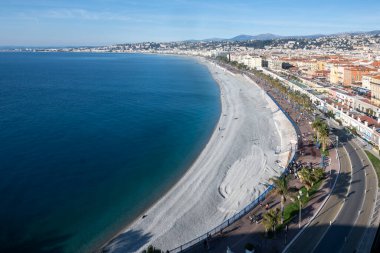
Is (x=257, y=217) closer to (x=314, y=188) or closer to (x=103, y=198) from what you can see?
(x=314, y=188)

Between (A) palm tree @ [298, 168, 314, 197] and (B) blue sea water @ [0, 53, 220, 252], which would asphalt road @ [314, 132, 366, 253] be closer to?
(A) palm tree @ [298, 168, 314, 197]

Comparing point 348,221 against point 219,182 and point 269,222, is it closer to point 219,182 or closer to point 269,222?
point 269,222

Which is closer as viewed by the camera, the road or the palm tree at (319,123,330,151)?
the road

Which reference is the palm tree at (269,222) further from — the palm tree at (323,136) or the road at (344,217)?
the palm tree at (323,136)

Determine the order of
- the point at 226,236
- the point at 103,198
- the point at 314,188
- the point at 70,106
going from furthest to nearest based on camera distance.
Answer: the point at 70,106 < the point at 103,198 < the point at 314,188 < the point at 226,236

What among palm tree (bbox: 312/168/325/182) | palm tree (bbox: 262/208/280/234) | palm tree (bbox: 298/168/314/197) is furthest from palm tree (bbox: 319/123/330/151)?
palm tree (bbox: 262/208/280/234)

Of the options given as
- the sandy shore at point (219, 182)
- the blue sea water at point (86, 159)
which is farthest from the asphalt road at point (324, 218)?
the blue sea water at point (86, 159)

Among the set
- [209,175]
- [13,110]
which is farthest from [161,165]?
[13,110]

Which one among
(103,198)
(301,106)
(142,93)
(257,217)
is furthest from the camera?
(142,93)
